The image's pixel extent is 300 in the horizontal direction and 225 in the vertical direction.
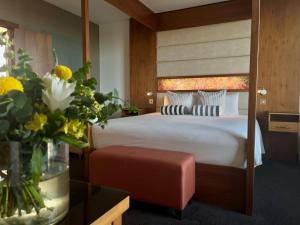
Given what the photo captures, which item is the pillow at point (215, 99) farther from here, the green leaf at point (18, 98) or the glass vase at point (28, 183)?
the green leaf at point (18, 98)

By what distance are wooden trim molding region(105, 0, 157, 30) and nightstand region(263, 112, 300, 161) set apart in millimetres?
2553

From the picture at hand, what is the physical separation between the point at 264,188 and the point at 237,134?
907 mm

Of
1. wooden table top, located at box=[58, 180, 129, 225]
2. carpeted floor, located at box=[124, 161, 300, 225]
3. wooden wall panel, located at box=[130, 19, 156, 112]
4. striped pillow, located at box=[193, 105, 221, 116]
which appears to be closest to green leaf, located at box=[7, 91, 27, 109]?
wooden table top, located at box=[58, 180, 129, 225]

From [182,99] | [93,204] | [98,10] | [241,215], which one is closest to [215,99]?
[182,99]

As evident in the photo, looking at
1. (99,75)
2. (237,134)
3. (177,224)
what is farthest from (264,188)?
(99,75)

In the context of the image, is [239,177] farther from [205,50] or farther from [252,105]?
[205,50]

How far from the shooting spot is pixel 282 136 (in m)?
3.64

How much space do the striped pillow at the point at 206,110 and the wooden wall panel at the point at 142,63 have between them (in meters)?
1.23

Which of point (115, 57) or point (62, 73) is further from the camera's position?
point (115, 57)

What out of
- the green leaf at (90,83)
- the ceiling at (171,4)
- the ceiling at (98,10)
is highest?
the ceiling at (98,10)

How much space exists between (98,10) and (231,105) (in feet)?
9.77

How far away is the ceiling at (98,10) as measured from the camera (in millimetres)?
3968

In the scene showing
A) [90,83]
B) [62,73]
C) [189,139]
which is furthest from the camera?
[189,139]

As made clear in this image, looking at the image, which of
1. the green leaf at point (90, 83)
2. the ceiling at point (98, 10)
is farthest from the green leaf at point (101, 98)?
the ceiling at point (98, 10)
